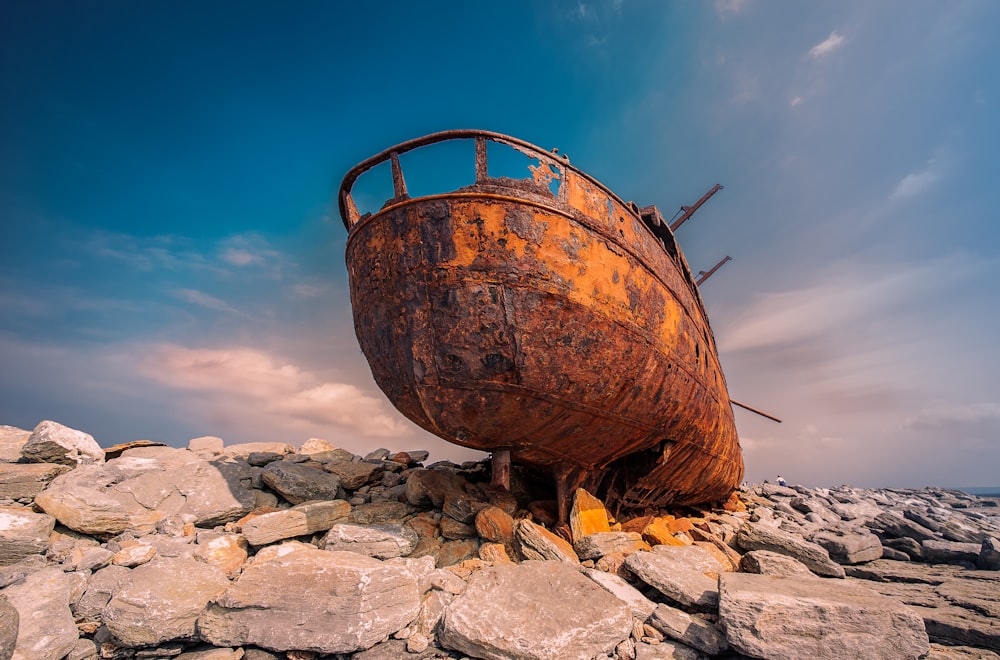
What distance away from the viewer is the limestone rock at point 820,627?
2.36m

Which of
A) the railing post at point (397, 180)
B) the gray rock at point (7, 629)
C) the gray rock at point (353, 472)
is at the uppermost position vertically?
the railing post at point (397, 180)

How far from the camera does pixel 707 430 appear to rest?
17.7ft

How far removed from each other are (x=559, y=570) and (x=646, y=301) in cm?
227

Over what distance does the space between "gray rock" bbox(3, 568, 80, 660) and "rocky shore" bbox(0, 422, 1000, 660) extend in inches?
0.4

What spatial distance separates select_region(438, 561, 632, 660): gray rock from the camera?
240 cm

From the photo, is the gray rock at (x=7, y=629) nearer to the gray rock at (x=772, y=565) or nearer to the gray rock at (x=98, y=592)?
the gray rock at (x=98, y=592)

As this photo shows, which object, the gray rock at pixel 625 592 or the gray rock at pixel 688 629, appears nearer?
the gray rock at pixel 688 629

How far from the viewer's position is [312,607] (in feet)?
8.39

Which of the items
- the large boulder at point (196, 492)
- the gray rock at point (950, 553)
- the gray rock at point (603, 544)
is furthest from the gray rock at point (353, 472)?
the gray rock at point (950, 553)

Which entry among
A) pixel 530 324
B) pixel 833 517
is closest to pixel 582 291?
pixel 530 324

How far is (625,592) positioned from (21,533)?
437 centimetres

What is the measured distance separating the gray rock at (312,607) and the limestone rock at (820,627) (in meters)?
1.90

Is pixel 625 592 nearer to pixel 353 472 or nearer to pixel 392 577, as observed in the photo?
pixel 392 577

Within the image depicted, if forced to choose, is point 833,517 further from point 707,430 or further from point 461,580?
point 461,580
